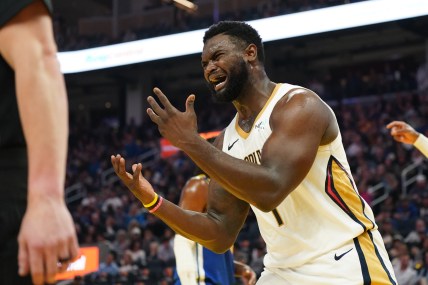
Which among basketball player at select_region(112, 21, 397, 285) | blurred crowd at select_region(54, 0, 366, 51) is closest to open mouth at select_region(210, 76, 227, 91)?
basketball player at select_region(112, 21, 397, 285)

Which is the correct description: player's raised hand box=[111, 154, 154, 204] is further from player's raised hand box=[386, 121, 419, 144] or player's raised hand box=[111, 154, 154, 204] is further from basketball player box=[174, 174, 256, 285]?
player's raised hand box=[386, 121, 419, 144]

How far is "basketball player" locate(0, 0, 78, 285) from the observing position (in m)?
1.59

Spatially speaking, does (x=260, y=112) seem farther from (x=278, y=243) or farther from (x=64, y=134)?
(x=64, y=134)

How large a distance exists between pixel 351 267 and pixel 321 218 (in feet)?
0.88

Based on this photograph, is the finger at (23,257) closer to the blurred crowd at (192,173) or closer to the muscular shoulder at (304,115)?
the muscular shoulder at (304,115)

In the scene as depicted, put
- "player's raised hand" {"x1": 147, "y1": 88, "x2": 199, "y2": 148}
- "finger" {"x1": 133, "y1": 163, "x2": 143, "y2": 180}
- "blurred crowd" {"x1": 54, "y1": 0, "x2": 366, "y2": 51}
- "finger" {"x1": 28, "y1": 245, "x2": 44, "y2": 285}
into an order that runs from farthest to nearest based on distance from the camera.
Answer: "blurred crowd" {"x1": 54, "y1": 0, "x2": 366, "y2": 51}
"finger" {"x1": 133, "y1": 163, "x2": 143, "y2": 180}
"player's raised hand" {"x1": 147, "y1": 88, "x2": 199, "y2": 148}
"finger" {"x1": 28, "y1": 245, "x2": 44, "y2": 285}

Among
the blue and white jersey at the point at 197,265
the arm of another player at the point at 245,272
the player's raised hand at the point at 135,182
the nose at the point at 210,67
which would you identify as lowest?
the arm of another player at the point at 245,272

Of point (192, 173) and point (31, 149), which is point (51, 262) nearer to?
point (31, 149)

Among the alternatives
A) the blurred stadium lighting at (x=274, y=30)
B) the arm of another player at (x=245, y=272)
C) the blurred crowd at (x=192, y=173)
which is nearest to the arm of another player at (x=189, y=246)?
the arm of another player at (x=245, y=272)

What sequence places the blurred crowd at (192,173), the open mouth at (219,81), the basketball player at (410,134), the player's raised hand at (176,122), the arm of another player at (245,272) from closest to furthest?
the player's raised hand at (176,122) < the open mouth at (219,81) < the basketball player at (410,134) < the arm of another player at (245,272) < the blurred crowd at (192,173)

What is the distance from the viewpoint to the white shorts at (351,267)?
318cm

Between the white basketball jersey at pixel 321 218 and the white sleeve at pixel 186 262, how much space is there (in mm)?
2087

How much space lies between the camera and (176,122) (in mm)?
3055

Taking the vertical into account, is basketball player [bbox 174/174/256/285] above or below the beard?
below
